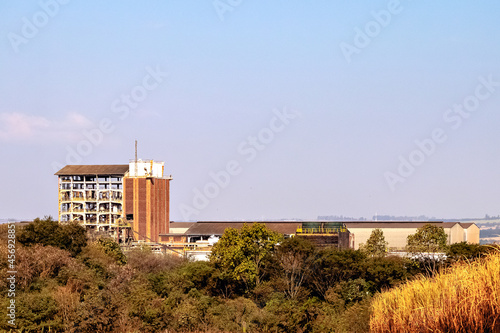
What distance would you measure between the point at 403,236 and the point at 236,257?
156 feet

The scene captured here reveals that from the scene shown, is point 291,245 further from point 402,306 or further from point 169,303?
point 402,306

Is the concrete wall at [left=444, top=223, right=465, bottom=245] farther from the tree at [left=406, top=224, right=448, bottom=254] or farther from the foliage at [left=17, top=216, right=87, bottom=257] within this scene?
the foliage at [left=17, top=216, right=87, bottom=257]

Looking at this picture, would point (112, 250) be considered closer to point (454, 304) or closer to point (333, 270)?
point (333, 270)

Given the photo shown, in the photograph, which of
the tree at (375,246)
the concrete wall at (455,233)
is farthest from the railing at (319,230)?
the concrete wall at (455,233)

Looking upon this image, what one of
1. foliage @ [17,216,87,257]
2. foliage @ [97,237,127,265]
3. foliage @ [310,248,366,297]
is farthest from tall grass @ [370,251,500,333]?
foliage @ [97,237,127,265]

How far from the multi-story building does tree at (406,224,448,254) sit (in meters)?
40.1

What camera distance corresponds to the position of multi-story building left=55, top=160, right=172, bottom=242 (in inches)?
3514

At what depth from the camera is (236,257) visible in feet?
157

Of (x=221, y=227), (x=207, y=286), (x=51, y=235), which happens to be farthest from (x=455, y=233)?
(x=51, y=235)

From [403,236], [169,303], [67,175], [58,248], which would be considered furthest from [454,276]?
[67,175]

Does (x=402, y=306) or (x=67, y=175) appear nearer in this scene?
(x=402, y=306)

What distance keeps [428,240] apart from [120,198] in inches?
1889

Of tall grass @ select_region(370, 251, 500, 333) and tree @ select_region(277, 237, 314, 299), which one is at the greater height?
tall grass @ select_region(370, 251, 500, 333)

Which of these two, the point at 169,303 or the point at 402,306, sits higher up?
the point at 402,306
